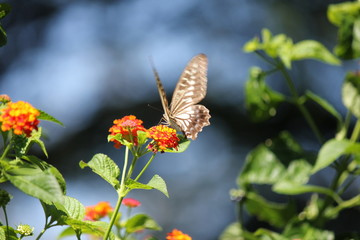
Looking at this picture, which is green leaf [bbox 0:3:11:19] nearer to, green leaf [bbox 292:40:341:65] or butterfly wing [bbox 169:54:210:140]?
butterfly wing [bbox 169:54:210:140]

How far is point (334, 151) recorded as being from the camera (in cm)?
163

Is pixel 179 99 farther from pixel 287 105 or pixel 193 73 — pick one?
pixel 287 105

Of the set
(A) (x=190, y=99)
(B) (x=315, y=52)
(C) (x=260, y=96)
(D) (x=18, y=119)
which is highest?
(B) (x=315, y=52)

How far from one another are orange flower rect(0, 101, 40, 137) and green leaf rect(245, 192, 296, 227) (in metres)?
1.47

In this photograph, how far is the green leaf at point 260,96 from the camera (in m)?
2.32

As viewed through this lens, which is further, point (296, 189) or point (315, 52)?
point (315, 52)

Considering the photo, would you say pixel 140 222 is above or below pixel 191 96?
below

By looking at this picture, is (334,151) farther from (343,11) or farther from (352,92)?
(343,11)

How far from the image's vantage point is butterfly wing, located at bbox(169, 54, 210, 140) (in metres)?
1.82

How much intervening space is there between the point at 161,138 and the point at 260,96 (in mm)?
1281

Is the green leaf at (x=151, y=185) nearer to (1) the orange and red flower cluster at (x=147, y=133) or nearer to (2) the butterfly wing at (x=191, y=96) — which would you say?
(1) the orange and red flower cluster at (x=147, y=133)

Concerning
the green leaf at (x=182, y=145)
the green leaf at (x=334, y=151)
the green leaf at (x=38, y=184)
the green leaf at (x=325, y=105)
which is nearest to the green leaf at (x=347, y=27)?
the green leaf at (x=325, y=105)

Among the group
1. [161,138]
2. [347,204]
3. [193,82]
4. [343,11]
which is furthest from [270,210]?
[161,138]

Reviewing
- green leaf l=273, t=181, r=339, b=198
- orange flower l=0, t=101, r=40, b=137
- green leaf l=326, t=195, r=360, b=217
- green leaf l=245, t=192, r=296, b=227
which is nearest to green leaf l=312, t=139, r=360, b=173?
green leaf l=273, t=181, r=339, b=198
